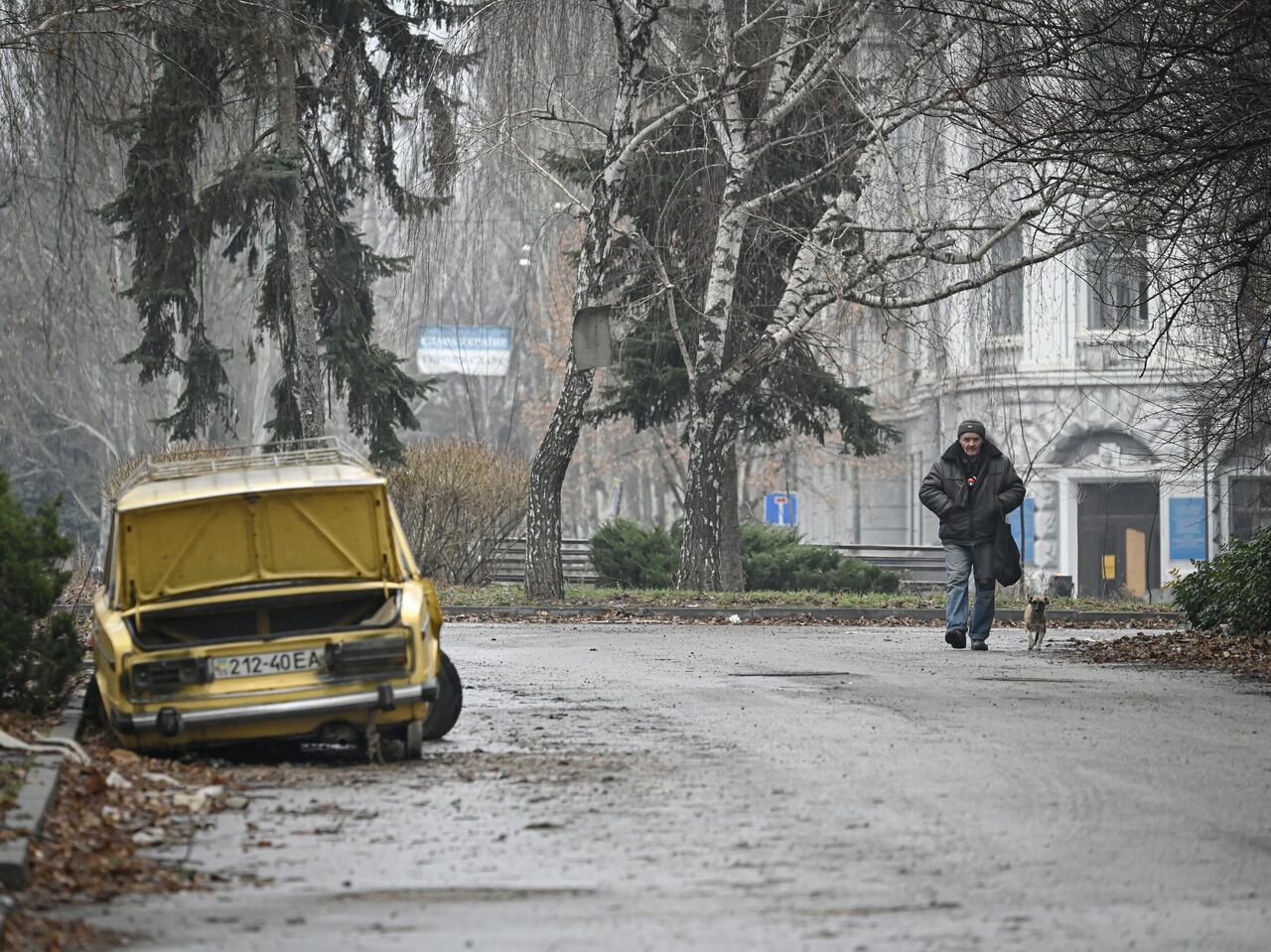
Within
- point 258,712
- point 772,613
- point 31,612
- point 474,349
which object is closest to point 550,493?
point 772,613

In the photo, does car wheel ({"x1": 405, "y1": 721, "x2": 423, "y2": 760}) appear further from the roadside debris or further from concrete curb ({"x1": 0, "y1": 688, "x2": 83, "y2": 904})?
concrete curb ({"x1": 0, "y1": 688, "x2": 83, "y2": 904})

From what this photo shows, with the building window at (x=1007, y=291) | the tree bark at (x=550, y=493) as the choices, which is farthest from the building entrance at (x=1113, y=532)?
the tree bark at (x=550, y=493)

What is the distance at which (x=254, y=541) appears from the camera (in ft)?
38.6

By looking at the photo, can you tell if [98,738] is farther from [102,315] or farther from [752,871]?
[102,315]

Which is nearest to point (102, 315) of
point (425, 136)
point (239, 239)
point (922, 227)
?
point (239, 239)

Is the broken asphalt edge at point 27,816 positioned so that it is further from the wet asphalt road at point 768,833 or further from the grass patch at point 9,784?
the wet asphalt road at point 768,833

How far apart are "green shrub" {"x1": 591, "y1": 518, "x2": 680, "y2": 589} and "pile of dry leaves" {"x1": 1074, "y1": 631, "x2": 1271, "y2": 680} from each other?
14045 millimetres

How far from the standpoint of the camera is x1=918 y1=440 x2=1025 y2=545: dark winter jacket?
19.8m

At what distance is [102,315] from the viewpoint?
5494 cm

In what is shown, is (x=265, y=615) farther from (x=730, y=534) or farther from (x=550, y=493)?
(x=730, y=534)

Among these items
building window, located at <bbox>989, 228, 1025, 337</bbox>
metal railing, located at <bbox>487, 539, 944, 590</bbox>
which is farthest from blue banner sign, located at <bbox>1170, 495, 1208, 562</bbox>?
metal railing, located at <bbox>487, 539, 944, 590</bbox>

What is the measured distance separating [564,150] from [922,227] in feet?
27.4

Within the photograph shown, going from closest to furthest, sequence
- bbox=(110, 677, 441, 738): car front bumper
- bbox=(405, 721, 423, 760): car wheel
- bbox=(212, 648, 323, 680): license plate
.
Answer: bbox=(110, 677, 441, 738): car front bumper → bbox=(212, 648, 323, 680): license plate → bbox=(405, 721, 423, 760): car wheel

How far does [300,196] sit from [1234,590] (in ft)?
48.6
